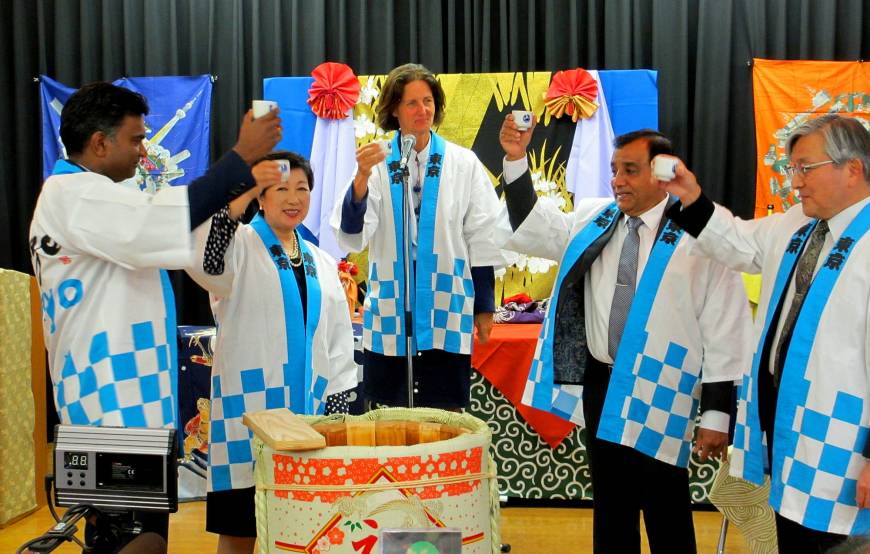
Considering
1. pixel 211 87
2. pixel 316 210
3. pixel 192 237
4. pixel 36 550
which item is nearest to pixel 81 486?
pixel 36 550

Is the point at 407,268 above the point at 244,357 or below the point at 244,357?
above

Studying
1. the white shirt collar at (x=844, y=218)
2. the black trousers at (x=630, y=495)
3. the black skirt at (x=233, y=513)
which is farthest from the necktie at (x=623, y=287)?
the black skirt at (x=233, y=513)

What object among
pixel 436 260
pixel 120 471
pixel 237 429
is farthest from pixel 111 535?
pixel 436 260

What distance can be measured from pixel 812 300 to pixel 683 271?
397 mm

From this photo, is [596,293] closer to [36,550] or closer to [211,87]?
[36,550]

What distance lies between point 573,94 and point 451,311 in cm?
219

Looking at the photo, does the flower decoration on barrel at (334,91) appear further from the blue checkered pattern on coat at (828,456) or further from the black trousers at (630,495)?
the blue checkered pattern on coat at (828,456)

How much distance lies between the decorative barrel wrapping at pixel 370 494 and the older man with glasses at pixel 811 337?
855 millimetres

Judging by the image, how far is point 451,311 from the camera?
3350 millimetres

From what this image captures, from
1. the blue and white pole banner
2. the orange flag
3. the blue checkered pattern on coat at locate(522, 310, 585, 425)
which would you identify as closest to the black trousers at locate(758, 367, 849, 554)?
the blue checkered pattern on coat at locate(522, 310, 585, 425)

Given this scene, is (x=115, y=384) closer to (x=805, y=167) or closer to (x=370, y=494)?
(x=370, y=494)

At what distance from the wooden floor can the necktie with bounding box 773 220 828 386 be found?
1619mm

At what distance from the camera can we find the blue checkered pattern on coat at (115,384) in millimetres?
2230

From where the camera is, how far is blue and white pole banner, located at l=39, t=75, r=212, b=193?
5.64 m
